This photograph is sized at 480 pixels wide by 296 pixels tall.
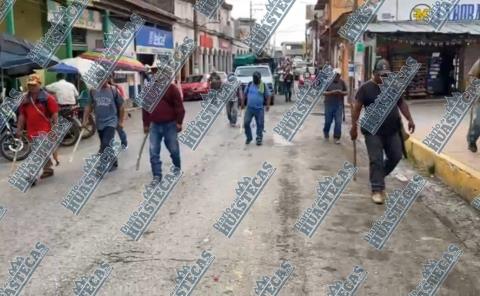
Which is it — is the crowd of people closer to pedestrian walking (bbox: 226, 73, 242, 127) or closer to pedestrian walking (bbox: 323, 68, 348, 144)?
pedestrian walking (bbox: 323, 68, 348, 144)

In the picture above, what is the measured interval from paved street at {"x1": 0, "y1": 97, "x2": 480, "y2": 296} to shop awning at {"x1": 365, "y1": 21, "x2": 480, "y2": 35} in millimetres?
14190

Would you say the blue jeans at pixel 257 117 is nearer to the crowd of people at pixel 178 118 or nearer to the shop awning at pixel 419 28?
the crowd of people at pixel 178 118

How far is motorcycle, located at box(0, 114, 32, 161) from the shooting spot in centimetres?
1143

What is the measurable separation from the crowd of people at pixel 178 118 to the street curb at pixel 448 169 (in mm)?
823

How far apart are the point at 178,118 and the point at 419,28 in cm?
1767

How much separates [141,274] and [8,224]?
2477mm

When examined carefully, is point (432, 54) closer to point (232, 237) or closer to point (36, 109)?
point (36, 109)

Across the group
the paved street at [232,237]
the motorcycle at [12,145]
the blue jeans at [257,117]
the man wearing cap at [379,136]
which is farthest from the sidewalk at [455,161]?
the motorcycle at [12,145]

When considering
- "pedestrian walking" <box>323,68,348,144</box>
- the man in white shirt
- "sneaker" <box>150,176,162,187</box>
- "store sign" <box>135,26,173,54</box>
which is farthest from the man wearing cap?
"store sign" <box>135,26,173,54</box>

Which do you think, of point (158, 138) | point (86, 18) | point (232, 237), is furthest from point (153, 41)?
point (232, 237)

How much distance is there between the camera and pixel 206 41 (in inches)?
1937

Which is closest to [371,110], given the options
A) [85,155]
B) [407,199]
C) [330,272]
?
[407,199]

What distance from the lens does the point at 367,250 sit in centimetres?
571

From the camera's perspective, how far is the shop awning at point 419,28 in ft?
76.1
